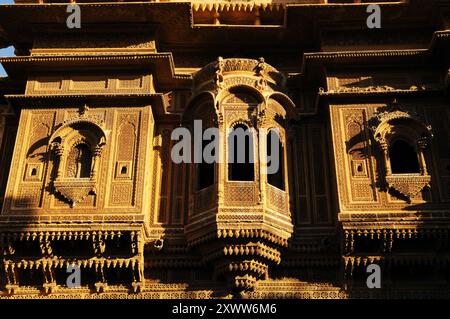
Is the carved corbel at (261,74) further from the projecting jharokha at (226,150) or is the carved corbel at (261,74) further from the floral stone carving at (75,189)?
the floral stone carving at (75,189)

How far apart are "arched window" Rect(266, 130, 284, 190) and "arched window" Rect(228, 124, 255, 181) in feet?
1.27

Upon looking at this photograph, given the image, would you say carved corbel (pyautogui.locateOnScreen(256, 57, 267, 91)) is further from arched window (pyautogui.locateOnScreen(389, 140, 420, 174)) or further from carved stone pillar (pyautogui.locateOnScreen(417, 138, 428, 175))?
carved stone pillar (pyautogui.locateOnScreen(417, 138, 428, 175))

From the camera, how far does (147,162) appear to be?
39.0 feet

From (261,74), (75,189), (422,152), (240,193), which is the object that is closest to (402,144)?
(422,152)

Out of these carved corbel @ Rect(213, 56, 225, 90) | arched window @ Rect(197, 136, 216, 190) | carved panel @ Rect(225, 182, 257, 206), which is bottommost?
carved panel @ Rect(225, 182, 257, 206)

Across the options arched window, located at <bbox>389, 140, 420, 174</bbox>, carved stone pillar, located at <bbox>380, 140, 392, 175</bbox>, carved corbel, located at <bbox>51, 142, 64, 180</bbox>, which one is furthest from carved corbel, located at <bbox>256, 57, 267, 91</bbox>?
carved corbel, located at <bbox>51, 142, 64, 180</bbox>

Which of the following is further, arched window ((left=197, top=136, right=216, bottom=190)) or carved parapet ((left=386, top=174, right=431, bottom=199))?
arched window ((left=197, top=136, right=216, bottom=190))

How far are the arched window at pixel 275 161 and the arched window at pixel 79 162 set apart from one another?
3.30m

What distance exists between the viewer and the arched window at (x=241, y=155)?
11.8 meters

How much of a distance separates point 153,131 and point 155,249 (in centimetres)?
252

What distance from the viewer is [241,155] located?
39.0 feet

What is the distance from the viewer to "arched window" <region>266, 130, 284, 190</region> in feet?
39.4
